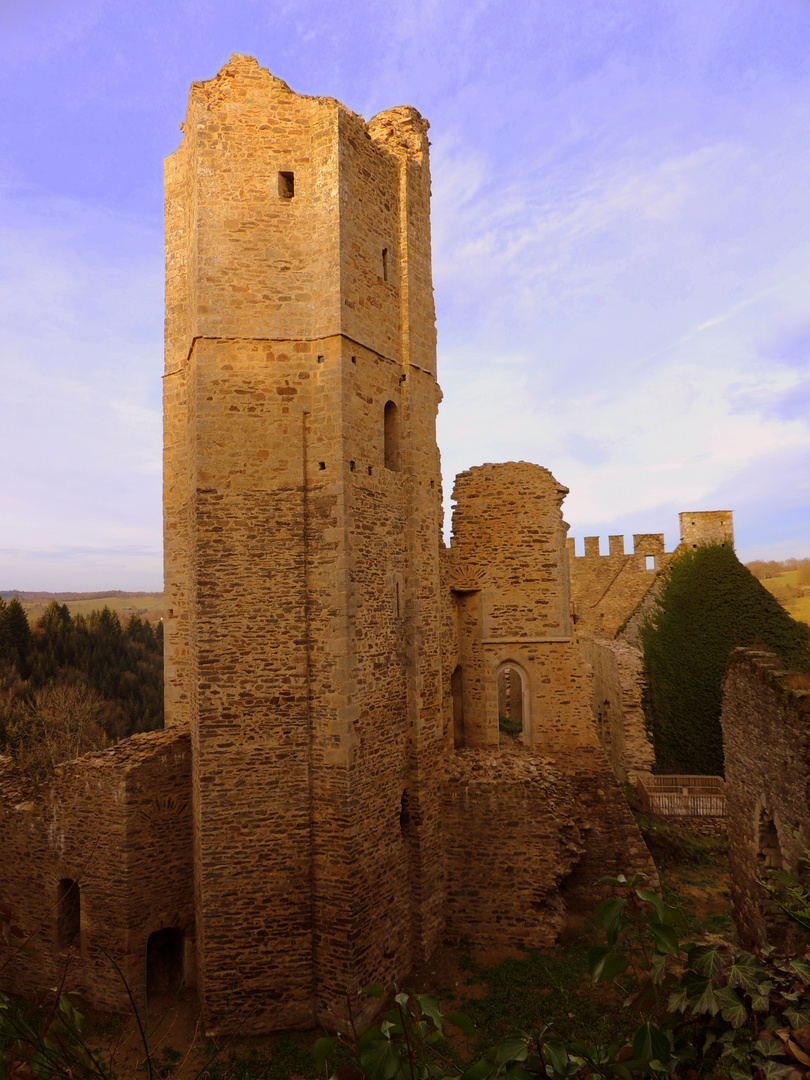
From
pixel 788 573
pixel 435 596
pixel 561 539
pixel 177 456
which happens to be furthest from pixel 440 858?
pixel 788 573

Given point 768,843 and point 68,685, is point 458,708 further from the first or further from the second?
point 68,685

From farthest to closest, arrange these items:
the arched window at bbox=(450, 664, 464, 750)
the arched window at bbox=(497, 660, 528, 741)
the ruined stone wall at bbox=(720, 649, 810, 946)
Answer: the arched window at bbox=(497, 660, 528, 741), the arched window at bbox=(450, 664, 464, 750), the ruined stone wall at bbox=(720, 649, 810, 946)

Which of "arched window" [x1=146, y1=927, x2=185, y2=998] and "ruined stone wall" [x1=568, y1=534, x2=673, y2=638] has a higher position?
"ruined stone wall" [x1=568, y1=534, x2=673, y2=638]

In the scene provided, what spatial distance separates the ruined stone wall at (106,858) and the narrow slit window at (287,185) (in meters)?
9.15

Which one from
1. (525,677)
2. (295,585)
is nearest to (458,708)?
(525,677)

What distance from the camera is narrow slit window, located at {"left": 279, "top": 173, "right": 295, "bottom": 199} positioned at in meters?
10.9

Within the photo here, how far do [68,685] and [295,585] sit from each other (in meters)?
25.2

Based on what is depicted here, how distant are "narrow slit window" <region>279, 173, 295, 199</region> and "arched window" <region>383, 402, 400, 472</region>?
3790 millimetres

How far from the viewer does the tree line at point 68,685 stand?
81.0ft

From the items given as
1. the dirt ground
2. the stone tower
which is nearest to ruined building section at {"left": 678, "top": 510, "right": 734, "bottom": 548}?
the dirt ground

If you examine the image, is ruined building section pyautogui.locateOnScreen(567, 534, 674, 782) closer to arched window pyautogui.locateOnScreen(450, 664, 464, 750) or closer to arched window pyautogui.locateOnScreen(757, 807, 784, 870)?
arched window pyautogui.locateOnScreen(450, 664, 464, 750)

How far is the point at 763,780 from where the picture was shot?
966 cm

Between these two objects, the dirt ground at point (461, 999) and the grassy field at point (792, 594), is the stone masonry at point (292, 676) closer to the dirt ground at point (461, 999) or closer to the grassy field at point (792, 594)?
the dirt ground at point (461, 999)

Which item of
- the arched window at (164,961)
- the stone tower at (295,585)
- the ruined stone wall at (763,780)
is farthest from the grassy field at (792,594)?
the arched window at (164,961)
